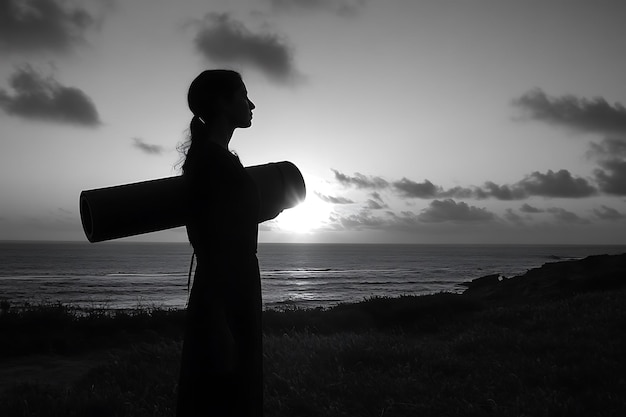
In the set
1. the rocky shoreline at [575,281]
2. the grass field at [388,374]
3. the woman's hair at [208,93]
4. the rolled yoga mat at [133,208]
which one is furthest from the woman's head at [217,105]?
the rocky shoreline at [575,281]

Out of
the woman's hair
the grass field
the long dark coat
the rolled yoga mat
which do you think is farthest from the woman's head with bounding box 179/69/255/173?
the grass field

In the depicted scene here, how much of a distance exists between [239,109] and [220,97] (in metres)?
0.12

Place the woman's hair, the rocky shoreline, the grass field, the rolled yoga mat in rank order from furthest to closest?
1. the rocky shoreline
2. the grass field
3. the woman's hair
4. the rolled yoga mat

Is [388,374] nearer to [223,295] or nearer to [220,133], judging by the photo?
[223,295]

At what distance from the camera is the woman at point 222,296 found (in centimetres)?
229

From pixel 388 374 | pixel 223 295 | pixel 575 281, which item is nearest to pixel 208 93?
pixel 223 295

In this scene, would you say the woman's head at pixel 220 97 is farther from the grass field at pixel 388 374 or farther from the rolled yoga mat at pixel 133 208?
the grass field at pixel 388 374

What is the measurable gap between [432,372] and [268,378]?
256cm

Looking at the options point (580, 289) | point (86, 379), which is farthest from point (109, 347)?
point (580, 289)

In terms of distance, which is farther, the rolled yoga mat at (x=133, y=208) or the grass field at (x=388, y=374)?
the grass field at (x=388, y=374)

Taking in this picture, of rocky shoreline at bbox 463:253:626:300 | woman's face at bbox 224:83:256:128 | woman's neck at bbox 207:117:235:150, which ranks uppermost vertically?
woman's face at bbox 224:83:256:128

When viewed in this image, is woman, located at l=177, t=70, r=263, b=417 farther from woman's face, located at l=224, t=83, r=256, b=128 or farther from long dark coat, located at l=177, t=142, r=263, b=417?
woman's face, located at l=224, t=83, r=256, b=128

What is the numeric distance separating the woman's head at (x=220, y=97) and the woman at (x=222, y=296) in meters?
0.24

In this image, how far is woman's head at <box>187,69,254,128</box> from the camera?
101 inches
